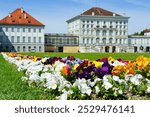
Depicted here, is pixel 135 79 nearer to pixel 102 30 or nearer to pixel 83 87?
pixel 83 87

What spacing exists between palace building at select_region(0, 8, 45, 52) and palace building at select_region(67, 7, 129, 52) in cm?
1123

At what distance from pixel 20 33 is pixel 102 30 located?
20.7 metres

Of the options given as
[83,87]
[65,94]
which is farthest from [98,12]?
[65,94]

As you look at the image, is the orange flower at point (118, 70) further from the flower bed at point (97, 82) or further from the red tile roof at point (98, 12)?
the red tile roof at point (98, 12)

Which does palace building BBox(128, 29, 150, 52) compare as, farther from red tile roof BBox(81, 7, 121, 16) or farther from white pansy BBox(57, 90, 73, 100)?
white pansy BBox(57, 90, 73, 100)

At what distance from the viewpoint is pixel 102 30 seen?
317ft

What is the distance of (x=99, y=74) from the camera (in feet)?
24.3

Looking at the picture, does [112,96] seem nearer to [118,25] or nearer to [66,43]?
[66,43]

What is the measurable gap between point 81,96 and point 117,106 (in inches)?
55.0

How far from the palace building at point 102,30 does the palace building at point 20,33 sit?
11.2m

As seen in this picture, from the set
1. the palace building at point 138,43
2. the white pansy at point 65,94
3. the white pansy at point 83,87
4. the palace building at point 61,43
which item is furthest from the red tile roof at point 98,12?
the white pansy at point 65,94

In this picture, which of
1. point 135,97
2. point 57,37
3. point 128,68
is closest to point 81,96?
point 135,97

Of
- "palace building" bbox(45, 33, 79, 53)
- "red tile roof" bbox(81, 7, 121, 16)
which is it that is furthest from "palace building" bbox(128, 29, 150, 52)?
"palace building" bbox(45, 33, 79, 53)

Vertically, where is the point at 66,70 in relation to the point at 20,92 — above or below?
above
